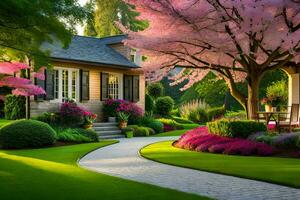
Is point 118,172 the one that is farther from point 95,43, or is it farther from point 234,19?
point 95,43

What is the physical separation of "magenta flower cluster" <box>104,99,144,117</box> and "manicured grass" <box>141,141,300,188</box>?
9.01m

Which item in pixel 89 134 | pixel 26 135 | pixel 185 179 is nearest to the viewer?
pixel 185 179

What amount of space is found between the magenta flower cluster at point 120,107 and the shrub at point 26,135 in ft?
22.7

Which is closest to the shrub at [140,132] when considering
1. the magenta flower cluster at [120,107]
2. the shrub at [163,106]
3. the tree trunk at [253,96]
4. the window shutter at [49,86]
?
the magenta flower cluster at [120,107]

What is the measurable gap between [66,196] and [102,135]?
13.5 metres

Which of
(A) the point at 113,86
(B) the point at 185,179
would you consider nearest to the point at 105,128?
(A) the point at 113,86

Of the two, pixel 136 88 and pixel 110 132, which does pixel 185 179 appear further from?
pixel 136 88

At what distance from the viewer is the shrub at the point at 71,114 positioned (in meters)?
19.9

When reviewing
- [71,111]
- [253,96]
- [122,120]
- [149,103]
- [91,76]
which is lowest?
[122,120]

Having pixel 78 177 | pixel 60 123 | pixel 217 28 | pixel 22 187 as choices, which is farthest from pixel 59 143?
pixel 22 187

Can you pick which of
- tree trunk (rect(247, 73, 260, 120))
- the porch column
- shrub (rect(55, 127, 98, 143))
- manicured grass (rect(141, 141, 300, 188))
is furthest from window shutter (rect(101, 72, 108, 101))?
manicured grass (rect(141, 141, 300, 188))

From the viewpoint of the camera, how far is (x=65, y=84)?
2192 cm

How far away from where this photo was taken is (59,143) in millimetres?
16922

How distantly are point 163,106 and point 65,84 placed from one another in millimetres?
8794
